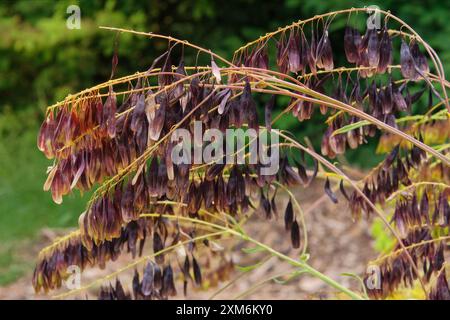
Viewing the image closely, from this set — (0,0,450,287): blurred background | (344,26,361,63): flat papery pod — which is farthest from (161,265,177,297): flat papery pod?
(0,0,450,287): blurred background

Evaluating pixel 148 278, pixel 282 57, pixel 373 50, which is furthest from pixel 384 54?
pixel 148 278

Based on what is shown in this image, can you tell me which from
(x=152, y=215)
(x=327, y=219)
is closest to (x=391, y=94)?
(x=152, y=215)

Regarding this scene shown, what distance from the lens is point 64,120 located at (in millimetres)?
1948

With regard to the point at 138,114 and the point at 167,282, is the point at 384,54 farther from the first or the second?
the point at 167,282

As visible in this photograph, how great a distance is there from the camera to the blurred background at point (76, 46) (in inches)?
232

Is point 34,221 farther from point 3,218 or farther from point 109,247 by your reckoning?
point 109,247

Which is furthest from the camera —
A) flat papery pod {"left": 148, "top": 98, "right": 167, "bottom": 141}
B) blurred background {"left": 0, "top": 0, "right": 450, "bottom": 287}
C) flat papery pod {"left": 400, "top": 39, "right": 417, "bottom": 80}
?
blurred background {"left": 0, "top": 0, "right": 450, "bottom": 287}

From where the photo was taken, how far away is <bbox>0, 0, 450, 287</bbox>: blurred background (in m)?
5.89

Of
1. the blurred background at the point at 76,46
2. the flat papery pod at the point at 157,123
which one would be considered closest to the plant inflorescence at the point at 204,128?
the flat papery pod at the point at 157,123

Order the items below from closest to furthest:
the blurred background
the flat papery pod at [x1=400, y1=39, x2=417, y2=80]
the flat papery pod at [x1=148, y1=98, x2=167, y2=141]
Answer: the flat papery pod at [x1=148, y1=98, x2=167, y2=141] < the flat papery pod at [x1=400, y1=39, x2=417, y2=80] < the blurred background

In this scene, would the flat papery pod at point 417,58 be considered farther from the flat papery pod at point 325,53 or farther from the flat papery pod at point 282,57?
the flat papery pod at point 282,57

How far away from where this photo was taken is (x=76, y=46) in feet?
24.1

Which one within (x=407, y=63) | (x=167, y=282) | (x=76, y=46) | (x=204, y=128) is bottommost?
(x=167, y=282)

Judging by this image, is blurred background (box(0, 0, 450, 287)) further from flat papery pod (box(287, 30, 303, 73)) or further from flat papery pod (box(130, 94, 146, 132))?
flat papery pod (box(130, 94, 146, 132))
